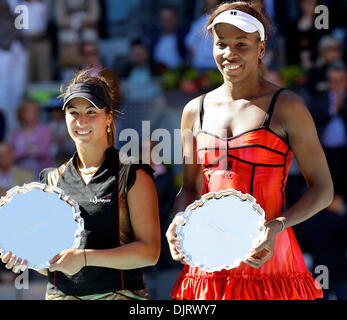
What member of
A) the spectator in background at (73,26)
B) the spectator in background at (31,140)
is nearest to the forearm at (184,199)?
the spectator in background at (31,140)

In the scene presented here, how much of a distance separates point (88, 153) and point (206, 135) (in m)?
0.48

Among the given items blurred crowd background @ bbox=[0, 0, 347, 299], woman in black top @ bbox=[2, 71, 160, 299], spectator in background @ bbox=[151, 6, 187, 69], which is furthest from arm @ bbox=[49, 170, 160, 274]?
spectator in background @ bbox=[151, 6, 187, 69]

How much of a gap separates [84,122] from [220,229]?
2.21ft

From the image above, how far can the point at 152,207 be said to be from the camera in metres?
2.65

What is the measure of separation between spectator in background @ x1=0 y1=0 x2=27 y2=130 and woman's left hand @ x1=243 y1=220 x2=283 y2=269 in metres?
4.14

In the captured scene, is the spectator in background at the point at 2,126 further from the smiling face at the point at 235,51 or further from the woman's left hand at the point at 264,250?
the woman's left hand at the point at 264,250

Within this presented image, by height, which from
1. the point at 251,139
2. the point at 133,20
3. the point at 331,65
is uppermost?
the point at 133,20

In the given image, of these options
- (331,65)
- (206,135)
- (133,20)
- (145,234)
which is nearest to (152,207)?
(145,234)

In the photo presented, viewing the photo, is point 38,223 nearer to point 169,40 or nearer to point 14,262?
point 14,262

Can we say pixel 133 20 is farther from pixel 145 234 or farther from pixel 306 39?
pixel 145 234

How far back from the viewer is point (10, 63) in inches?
252

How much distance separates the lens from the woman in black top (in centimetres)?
259

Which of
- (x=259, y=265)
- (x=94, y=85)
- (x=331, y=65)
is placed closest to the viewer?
(x=259, y=265)

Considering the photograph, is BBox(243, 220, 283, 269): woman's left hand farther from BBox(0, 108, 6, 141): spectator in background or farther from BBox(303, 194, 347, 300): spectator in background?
BBox(0, 108, 6, 141): spectator in background
